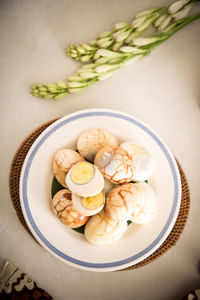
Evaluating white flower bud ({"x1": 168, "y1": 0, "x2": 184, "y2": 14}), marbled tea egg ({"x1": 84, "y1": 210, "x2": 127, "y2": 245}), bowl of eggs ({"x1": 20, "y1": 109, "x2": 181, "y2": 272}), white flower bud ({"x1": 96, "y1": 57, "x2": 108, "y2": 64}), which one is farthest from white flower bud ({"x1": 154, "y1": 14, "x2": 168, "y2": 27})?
marbled tea egg ({"x1": 84, "y1": 210, "x2": 127, "y2": 245})

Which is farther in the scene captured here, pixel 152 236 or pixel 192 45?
pixel 192 45

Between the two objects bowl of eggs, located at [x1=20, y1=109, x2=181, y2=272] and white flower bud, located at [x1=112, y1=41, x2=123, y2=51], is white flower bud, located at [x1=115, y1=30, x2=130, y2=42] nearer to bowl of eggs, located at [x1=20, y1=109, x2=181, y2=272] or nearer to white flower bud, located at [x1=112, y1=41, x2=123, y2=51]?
white flower bud, located at [x1=112, y1=41, x2=123, y2=51]

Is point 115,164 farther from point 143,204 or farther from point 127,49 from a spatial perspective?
point 127,49

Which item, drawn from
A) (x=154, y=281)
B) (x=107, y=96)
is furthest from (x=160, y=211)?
(x=107, y=96)

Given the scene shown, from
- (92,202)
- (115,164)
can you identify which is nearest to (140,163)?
(115,164)

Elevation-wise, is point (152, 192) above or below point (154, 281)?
above

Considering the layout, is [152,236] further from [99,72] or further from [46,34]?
[46,34]

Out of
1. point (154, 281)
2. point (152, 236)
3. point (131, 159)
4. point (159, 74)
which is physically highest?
point (159, 74)
